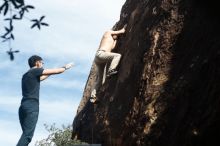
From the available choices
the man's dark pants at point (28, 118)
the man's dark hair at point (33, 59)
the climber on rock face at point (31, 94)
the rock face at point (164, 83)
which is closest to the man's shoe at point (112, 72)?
the rock face at point (164, 83)

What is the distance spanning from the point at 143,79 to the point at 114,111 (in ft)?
4.03

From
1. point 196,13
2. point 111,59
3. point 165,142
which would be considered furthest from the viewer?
point 111,59

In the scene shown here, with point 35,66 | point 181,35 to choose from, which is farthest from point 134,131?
point 35,66

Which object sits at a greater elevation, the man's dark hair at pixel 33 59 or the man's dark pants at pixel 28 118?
the man's dark hair at pixel 33 59

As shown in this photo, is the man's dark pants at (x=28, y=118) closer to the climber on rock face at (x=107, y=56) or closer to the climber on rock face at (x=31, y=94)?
the climber on rock face at (x=31, y=94)

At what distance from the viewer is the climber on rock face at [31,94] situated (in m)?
11.1

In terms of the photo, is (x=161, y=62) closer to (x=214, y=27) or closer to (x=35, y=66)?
(x=214, y=27)

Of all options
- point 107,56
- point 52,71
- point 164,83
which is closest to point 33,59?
point 52,71

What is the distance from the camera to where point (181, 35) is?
10250 millimetres

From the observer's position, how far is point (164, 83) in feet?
33.2

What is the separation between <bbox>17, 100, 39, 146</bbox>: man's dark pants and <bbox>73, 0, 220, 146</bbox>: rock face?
1503 mm

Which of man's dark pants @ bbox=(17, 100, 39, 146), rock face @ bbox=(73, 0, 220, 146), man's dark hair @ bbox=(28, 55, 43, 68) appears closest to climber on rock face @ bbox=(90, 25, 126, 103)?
rock face @ bbox=(73, 0, 220, 146)

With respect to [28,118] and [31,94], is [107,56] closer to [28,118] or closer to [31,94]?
[31,94]

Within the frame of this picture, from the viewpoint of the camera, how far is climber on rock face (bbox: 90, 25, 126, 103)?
12456mm
